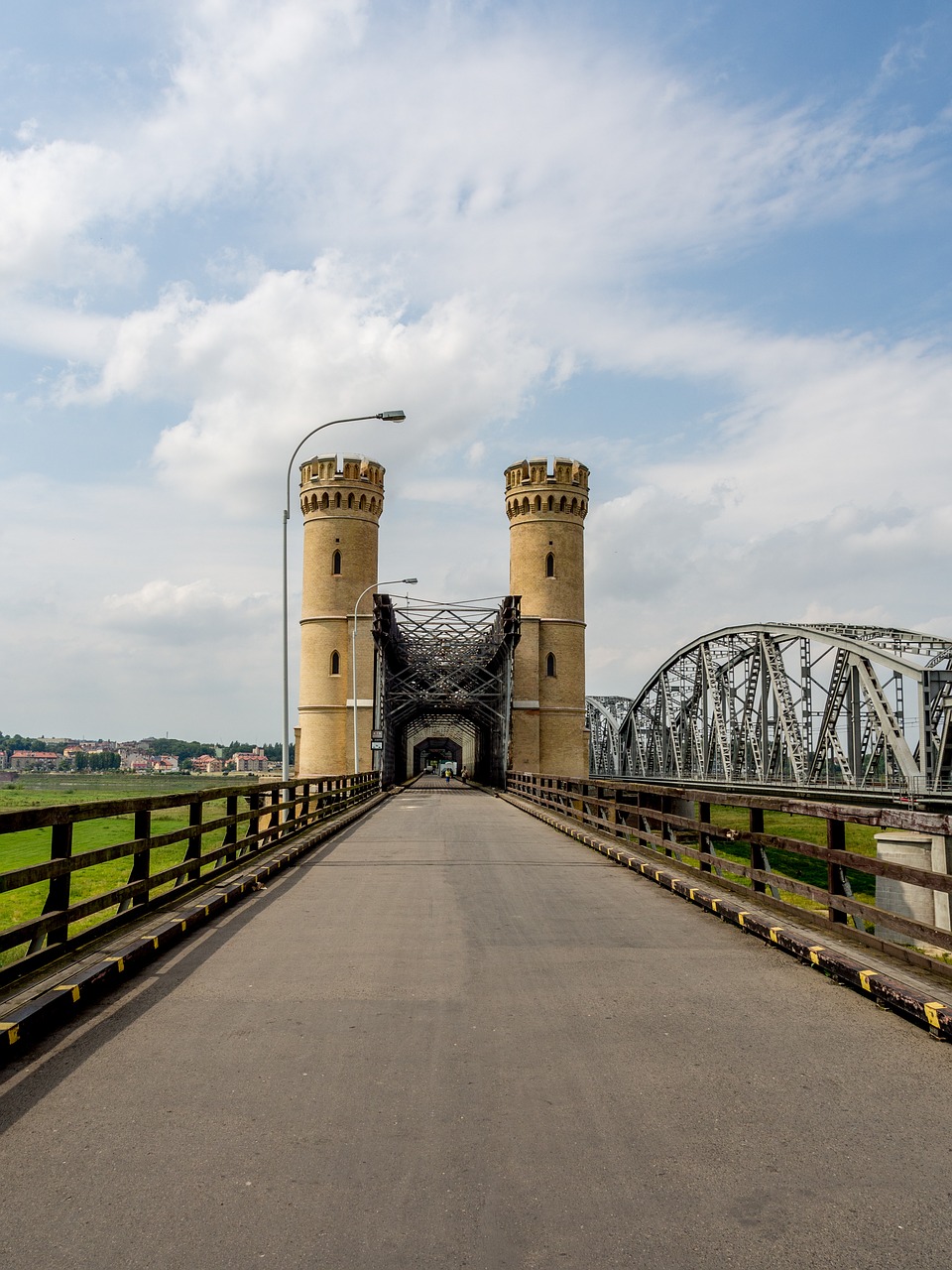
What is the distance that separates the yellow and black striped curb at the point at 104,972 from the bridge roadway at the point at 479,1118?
0.15 metres

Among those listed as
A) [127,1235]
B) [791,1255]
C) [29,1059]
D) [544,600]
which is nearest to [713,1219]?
[791,1255]

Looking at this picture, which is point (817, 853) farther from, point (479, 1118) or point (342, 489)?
point (342, 489)

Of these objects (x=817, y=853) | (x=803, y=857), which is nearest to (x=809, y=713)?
(x=803, y=857)

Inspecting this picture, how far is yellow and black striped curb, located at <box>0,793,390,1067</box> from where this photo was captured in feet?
17.3

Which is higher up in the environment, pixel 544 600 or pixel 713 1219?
pixel 544 600

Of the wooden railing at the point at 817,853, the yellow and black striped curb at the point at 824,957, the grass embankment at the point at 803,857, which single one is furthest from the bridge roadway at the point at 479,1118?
the grass embankment at the point at 803,857

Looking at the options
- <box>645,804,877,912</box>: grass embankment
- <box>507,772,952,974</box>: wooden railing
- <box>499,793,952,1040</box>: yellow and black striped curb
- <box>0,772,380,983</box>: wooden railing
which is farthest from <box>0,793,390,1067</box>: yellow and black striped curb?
<box>645,804,877,912</box>: grass embankment

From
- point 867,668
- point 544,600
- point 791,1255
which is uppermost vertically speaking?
point 544,600

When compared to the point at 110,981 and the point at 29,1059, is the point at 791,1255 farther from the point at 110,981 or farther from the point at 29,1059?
the point at 110,981

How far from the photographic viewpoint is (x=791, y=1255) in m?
3.18

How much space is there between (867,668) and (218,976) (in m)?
40.9

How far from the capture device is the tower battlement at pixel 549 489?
5466 centimetres

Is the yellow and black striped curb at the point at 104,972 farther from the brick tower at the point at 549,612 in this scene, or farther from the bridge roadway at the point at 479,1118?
the brick tower at the point at 549,612

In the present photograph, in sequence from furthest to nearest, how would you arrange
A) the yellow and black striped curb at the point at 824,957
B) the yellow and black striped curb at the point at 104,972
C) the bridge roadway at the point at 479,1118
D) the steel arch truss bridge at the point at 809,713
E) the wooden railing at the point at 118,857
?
the steel arch truss bridge at the point at 809,713
the wooden railing at the point at 118,857
the yellow and black striped curb at the point at 824,957
the yellow and black striped curb at the point at 104,972
the bridge roadway at the point at 479,1118
